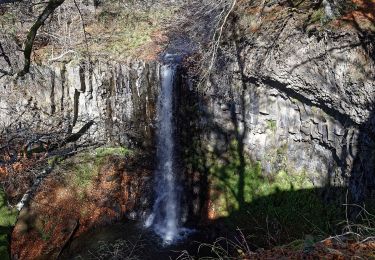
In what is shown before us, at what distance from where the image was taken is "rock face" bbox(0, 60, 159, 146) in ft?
41.0

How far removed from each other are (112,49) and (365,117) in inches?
366

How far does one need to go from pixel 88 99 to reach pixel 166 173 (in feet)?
13.4

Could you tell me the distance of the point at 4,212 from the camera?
35.4 feet

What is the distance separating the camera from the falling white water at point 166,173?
37.9 feet

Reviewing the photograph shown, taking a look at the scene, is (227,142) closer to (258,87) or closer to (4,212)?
(258,87)

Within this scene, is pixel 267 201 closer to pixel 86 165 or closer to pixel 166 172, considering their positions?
pixel 166 172

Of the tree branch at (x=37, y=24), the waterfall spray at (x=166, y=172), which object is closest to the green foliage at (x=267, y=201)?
the waterfall spray at (x=166, y=172)

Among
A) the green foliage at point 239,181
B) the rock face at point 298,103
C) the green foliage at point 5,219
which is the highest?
the rock face at point 298,103

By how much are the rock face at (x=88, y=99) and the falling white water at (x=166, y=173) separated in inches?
15.9

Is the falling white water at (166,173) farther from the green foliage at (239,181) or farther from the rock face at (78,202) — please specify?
the green foliage at (239,181)

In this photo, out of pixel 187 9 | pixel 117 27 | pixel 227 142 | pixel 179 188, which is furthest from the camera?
pixel 187 9

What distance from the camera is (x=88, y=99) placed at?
43.0ft

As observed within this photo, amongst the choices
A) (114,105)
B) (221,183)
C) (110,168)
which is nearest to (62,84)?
(114,105)

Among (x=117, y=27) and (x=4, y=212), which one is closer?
(x=4, y=212)
